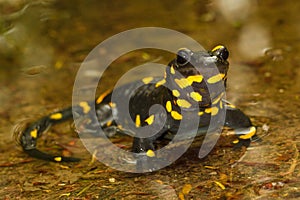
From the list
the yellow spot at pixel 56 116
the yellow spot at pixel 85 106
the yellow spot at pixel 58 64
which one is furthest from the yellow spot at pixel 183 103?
the yellow spot at pixel 58 64

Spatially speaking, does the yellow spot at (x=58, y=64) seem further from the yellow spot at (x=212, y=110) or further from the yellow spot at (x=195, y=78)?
the yellow spot at (x=195, y=78)

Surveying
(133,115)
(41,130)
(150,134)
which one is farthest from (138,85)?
(41,130)

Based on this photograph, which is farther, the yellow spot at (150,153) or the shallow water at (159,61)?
the yellow spot at (150,153)

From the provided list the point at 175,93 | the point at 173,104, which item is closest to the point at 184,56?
the point at 175,93

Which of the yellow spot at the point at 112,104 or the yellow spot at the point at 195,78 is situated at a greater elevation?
the yellow spot at the point at 195,78

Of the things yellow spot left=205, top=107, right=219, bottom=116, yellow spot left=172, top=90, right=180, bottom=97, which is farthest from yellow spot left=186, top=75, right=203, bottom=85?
yellow spot left=205, top=107, right=219, bottom=116

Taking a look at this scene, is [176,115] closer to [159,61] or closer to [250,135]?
→ [250,135]
